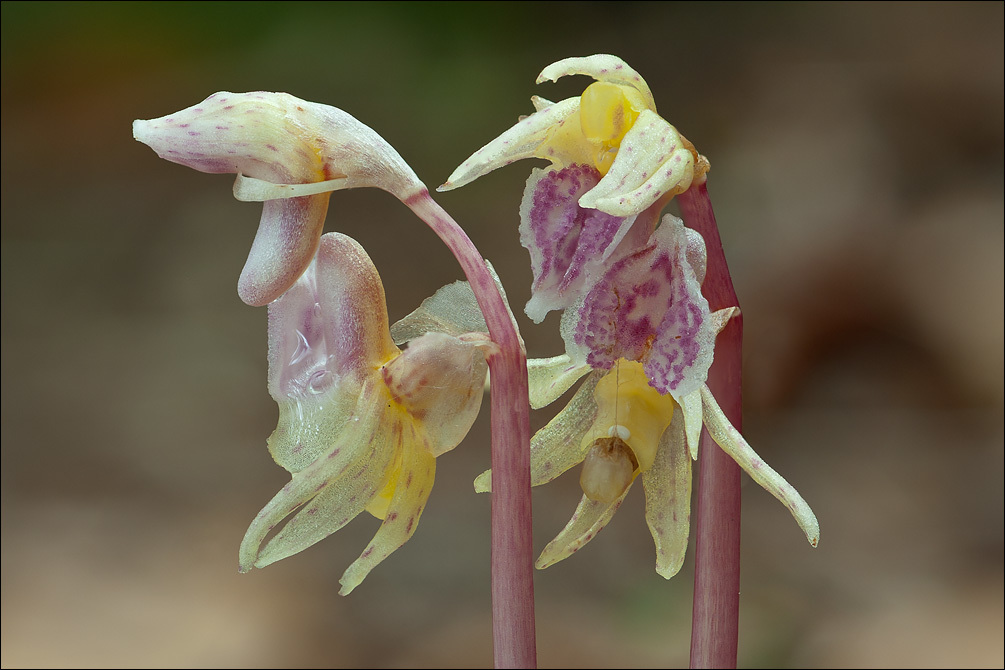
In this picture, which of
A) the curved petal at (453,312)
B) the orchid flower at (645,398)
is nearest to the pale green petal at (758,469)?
the orchid flower at (645,398)

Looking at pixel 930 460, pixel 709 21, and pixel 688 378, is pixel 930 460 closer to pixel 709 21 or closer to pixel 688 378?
pixel 709 21

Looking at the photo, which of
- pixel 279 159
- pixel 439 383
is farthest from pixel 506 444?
pixel 279 159

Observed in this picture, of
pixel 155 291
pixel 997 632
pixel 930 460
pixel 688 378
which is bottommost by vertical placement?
→ pixel 997 632

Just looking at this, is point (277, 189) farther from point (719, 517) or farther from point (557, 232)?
point (719, 517)

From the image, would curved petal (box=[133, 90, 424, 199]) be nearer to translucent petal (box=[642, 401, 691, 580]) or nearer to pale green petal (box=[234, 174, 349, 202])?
pale green petal (box=[234, 174, 349, 202])

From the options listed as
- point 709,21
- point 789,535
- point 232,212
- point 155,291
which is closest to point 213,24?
point 232,212

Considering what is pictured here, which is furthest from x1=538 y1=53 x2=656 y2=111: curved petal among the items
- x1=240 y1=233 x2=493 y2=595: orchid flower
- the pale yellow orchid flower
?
x1=240 y1=233 x2=493 y2=595: orchid flower

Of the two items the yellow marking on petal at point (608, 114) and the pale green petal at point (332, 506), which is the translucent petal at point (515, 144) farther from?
the pale green petal at point (332, 506)
